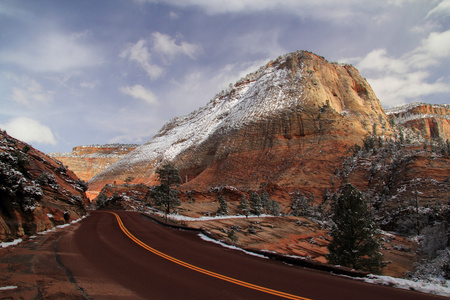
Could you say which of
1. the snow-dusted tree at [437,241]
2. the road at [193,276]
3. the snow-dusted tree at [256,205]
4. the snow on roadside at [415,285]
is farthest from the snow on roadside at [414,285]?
the snow-dusted tree at [256,205]

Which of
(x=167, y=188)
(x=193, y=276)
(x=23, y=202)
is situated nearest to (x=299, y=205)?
(x=167, y=188)

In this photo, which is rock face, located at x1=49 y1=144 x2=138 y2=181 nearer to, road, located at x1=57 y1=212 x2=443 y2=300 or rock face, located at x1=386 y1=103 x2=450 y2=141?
road, located at x1=57 y1=212 x2=443 y2=300

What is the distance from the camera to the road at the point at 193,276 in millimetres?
5176

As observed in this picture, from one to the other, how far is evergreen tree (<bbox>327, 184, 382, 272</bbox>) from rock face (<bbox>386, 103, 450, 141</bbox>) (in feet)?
469

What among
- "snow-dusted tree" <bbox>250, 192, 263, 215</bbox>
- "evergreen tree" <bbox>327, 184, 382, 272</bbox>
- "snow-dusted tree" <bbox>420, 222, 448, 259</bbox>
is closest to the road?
"evergreen tree" <bbox>327, 184, 382, 272</bbox>

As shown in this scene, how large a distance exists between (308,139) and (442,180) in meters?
27.6

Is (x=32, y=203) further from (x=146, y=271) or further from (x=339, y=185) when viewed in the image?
(x=339, y=185)

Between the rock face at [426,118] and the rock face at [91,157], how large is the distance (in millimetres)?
166545

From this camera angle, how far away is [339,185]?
1699 inches

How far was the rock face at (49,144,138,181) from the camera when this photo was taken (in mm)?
141875

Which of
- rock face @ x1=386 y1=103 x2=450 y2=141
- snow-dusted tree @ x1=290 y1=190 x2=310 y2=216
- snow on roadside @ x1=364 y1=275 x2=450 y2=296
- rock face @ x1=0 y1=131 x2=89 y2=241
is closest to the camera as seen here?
snow on roadside @ x1=364 y1=275 x2=450 y2=296

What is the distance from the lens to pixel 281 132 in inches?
2431

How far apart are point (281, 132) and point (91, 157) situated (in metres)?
135

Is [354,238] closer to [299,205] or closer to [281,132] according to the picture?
[299,205]
